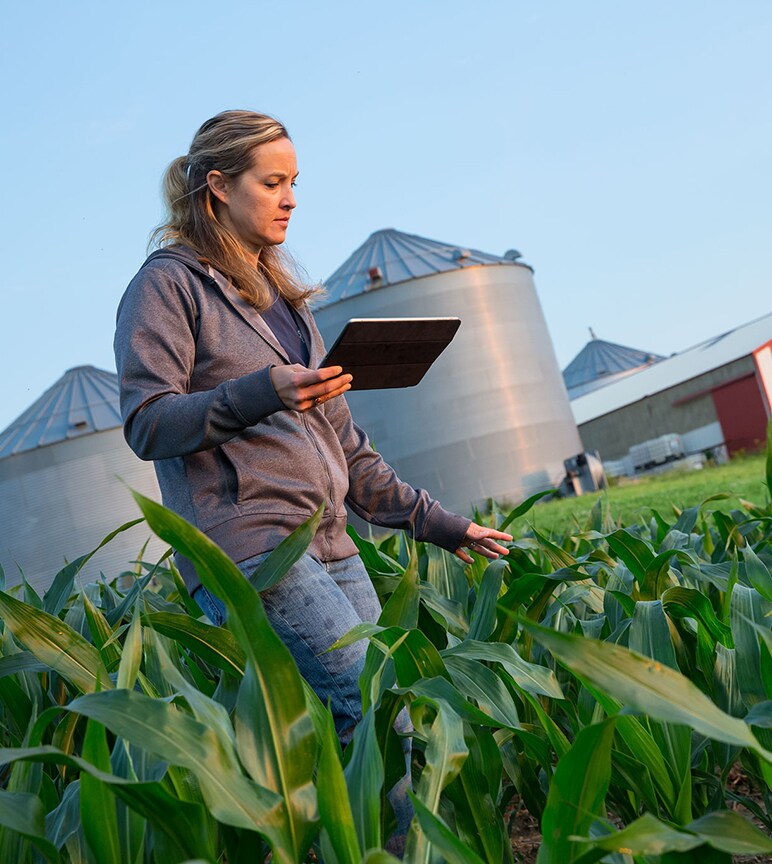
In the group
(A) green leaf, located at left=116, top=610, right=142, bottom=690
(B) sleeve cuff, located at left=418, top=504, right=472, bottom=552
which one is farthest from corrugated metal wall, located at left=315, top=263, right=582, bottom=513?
(A) green leaf, located at left=116, top=610, right=142, bottom=690

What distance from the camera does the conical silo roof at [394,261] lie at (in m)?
17.9

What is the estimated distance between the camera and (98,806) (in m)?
1.16

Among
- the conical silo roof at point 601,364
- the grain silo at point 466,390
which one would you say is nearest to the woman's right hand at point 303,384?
the grain silo at point 466,390

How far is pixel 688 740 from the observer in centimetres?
147

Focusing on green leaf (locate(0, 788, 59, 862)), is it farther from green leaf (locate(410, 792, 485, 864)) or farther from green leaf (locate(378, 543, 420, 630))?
green leaf (locate(378, 543, 420, 630))

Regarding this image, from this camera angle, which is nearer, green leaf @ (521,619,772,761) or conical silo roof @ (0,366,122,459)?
green leaf @ (521,619,772,761)

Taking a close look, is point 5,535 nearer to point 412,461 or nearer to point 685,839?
point 412,461

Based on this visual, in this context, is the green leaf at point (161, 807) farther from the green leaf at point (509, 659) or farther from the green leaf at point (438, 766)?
the green leaf at point (509, 659)

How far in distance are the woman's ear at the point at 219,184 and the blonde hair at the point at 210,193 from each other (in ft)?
0.03

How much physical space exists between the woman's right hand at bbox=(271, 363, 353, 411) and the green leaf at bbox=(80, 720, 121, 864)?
2.08 ft

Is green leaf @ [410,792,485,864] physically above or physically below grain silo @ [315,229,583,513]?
below

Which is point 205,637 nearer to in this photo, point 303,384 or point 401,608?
point 401,608

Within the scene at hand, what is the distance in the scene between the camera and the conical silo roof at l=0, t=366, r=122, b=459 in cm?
1700

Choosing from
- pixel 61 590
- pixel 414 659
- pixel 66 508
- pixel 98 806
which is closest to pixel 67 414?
pixel 66 508
